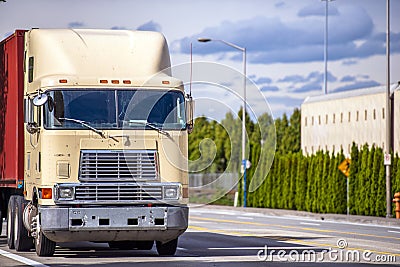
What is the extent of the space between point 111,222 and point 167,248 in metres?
2.08

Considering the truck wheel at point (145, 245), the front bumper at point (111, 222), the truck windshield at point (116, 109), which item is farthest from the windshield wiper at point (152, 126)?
the truck wheel at point (145, 245)

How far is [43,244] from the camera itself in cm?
1917

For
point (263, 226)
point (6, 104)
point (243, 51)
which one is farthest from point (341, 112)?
point (6, 104)

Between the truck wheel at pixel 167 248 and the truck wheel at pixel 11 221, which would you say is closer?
the truck wheel at pixel 167 248

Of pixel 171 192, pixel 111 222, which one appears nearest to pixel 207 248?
pixel 171 192

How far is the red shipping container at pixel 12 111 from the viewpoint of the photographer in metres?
20.6

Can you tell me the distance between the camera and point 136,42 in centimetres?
1967

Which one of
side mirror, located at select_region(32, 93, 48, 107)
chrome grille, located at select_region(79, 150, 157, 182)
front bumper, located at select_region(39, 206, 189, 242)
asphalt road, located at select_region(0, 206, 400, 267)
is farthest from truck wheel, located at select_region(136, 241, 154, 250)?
side mirror, located at select_region(32, 93, 48, 107)

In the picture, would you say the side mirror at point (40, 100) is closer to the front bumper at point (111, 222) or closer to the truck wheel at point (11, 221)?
the front bumper at point (111, 222)

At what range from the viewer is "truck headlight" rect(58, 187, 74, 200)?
18359 millimetres

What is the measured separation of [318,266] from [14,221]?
728 centimetres

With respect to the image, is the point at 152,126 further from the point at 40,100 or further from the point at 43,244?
the point at 43,244

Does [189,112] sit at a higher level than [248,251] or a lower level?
higher

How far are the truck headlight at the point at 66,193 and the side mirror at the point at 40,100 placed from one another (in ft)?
5.35
